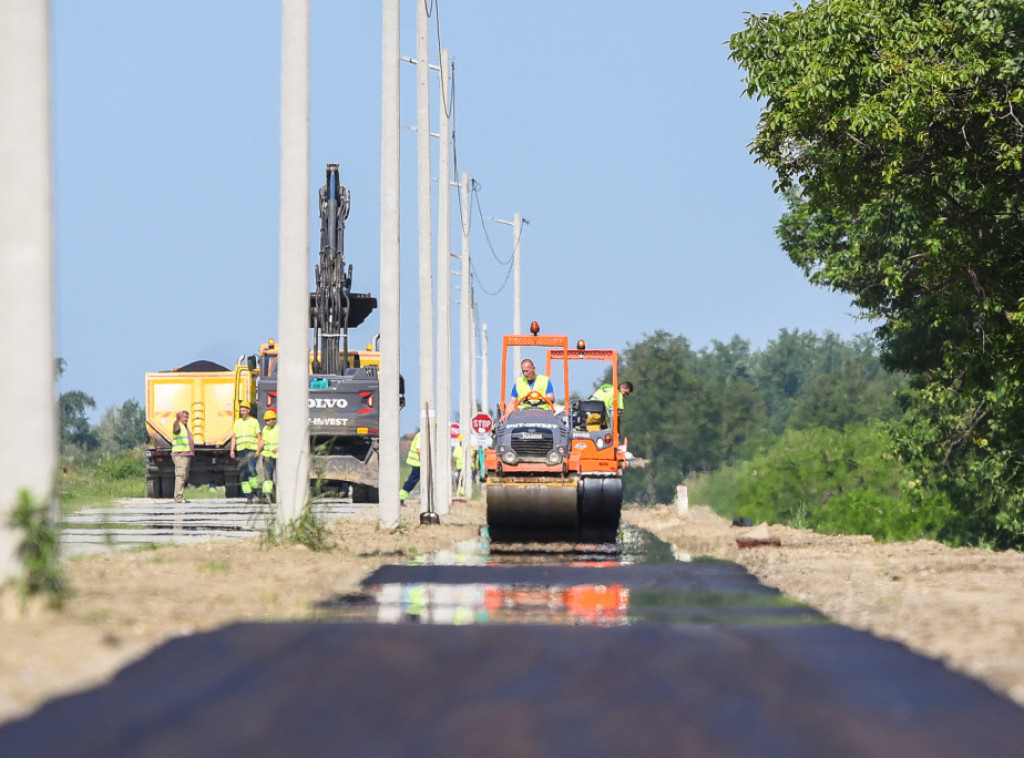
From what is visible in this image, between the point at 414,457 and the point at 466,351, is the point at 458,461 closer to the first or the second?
the point at 466,351

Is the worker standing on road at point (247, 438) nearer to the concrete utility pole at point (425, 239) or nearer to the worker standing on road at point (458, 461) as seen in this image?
the concrete utility pole at point (425, 239)

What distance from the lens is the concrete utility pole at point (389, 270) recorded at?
26.4 meters

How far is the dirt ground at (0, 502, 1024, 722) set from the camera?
9.03 metres

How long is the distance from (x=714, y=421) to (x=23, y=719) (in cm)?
13745

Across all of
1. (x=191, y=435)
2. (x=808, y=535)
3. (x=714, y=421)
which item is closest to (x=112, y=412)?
(x=714, y=421)

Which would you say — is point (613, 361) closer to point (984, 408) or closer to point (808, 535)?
point (808, 535)

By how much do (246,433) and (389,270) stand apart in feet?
39.3

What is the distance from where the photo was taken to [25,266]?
34.4ft

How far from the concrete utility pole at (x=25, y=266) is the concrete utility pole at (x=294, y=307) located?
9.52 metres

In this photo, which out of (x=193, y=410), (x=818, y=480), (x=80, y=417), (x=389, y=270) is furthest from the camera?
(x=80, y=417)

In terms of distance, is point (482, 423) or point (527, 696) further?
point (482, 423)

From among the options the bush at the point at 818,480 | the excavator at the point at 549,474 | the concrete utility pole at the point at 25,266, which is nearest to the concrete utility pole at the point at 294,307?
the excavator at the point at 549,474

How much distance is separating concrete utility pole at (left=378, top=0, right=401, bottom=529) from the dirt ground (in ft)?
4.06

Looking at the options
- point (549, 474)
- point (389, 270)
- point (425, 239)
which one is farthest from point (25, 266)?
point (425, 239)
